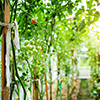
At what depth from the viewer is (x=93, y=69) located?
4.35 meters

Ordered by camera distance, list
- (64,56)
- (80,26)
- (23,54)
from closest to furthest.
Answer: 1. (23,54)
2. (80,26)
3. (64,56)

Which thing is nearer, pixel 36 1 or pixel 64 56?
pixel 36 1

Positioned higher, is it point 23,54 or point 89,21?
point 89,21

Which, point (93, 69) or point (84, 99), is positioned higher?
point (93, 69)

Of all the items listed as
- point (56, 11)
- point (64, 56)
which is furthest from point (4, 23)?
point (64, 56)

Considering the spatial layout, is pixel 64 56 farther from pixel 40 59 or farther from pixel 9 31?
pixel 9 31

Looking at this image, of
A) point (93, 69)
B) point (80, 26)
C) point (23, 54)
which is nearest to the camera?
point (23, 54)

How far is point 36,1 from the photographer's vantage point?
968mm

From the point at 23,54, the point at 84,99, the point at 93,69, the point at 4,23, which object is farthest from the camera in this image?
the point at 93,69

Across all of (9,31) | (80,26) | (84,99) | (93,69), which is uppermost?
(80,26)

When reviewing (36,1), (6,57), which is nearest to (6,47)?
(6,57)

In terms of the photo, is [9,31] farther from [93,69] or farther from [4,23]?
[93,69]

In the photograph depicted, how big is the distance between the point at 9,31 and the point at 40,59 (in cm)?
48

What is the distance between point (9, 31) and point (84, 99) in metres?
3.41
